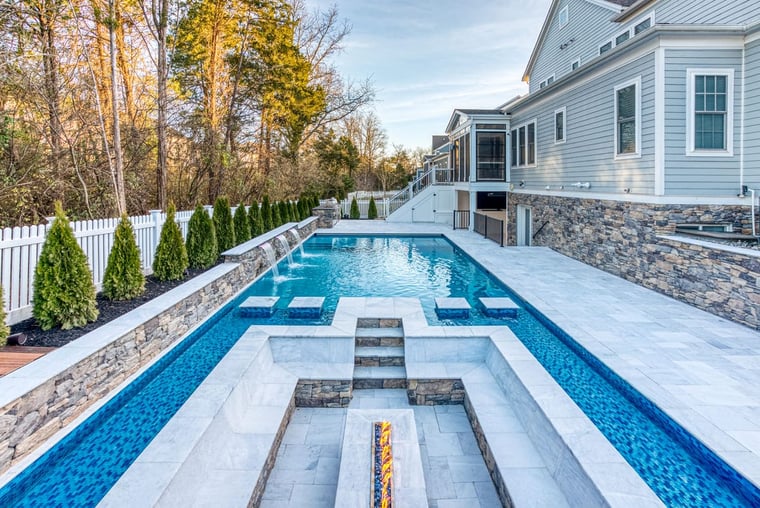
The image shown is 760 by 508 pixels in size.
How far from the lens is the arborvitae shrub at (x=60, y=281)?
17.0 feet

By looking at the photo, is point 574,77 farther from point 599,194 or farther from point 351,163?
point 351,163

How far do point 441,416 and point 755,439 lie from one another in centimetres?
273

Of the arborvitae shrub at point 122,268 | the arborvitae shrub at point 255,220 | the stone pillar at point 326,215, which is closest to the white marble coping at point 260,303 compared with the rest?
the arborvitae shrub at point 122,268

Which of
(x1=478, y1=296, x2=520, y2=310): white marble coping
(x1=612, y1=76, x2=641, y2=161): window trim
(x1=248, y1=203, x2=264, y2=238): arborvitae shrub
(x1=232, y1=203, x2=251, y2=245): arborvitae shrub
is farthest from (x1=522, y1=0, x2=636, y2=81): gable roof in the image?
(x1=232, y1=203, x2=251, y2=245): arborvitae shrub

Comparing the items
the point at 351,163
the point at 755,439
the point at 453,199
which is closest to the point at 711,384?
the point at 755,439

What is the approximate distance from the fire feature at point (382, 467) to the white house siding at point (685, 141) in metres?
7.50

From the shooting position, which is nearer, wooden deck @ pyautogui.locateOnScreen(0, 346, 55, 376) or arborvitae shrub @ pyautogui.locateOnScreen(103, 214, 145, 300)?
wooden deck @ pyautogui.locateOnScreen(0, 346, 55, 376)

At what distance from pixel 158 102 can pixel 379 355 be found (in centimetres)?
849

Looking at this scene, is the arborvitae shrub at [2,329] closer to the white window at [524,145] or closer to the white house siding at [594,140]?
the white house siding at [594,140]

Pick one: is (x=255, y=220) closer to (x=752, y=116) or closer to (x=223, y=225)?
(x=223, y=225)

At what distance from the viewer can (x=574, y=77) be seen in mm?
11586

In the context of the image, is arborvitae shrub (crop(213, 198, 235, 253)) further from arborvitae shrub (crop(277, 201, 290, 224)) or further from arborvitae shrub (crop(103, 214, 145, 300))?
arborvitae shrub (crop(277, 201, 290, 224))

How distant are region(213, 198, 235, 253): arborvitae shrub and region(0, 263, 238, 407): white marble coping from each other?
3.91 metres

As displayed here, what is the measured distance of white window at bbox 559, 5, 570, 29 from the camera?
54.0 feet
